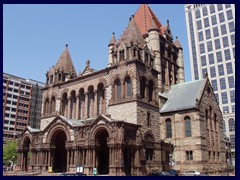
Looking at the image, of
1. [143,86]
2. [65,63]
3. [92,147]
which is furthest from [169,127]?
[65,63]

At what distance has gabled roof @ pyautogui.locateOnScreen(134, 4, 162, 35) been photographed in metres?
60.2

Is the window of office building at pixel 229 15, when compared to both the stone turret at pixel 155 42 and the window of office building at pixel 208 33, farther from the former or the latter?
the stone turret at pixel 155 42

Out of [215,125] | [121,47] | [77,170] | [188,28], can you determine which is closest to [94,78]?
[121,47]

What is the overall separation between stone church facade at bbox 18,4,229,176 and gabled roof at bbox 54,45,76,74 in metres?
3.98

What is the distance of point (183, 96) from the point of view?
4459cm

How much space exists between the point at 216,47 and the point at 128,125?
86910 mm

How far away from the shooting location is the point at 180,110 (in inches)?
1608

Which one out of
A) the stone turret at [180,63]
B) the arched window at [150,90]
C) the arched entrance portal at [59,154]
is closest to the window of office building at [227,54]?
the stone turret at [180,63]

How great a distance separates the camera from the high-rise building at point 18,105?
95.6 metres

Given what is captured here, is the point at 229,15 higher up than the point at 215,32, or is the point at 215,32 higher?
the point at 229,15

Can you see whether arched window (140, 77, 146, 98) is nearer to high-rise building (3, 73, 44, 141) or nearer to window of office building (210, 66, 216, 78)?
high-rise building (3, 73, 44, 141)

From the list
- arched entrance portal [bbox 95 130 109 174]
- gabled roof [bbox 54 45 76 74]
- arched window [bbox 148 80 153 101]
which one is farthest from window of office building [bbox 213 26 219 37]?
arched entrance portal [bbox 95 130 109 174]

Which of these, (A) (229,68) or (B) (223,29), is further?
(B) (223,29)

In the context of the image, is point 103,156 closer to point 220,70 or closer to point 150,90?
point 150,90
